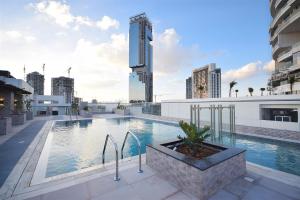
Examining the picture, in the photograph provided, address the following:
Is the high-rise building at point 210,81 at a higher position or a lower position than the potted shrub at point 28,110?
higher

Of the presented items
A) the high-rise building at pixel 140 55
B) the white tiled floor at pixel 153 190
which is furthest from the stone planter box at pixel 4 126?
the high-rise building at pixel 140 55

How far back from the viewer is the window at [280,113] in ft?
48.1

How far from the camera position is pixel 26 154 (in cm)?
694

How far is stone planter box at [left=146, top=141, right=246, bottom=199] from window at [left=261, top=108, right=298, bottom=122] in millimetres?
12954

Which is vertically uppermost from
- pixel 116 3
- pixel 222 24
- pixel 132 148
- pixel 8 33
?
pixel 222 24

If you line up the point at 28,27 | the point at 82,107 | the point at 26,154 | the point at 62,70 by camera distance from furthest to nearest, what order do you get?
the point at 62,70
the point at 82,107
the point at 28,27
the point at 26,154

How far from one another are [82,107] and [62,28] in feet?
82.9

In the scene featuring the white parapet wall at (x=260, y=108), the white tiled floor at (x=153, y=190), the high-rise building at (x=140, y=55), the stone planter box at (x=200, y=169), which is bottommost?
the white tiled floor at (x=153, y=190)

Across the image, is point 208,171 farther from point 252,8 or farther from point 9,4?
point 252,8

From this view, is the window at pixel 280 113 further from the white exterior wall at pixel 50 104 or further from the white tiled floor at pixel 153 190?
the white exterior wall at pixel 50 104

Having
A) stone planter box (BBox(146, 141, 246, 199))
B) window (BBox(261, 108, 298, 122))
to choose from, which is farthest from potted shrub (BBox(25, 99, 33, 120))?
window (BBox(261, 108, 298, 122))

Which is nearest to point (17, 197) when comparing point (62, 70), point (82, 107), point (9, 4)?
point (9, 4)

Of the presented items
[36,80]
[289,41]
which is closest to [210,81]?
[289,41]

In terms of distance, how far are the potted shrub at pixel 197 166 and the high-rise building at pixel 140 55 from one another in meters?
94.0
